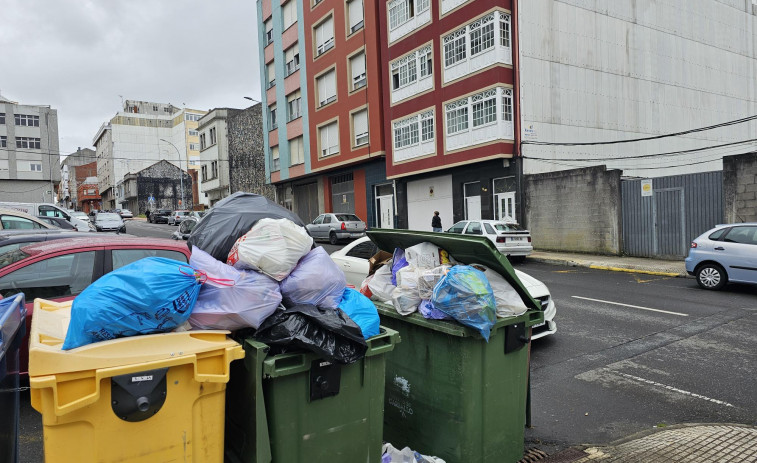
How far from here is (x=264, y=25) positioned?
124 ft

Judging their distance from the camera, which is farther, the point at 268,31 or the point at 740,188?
the point at 268,31

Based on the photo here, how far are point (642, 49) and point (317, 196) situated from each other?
21054mm

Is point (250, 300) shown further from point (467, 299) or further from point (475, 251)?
point (475, 251)

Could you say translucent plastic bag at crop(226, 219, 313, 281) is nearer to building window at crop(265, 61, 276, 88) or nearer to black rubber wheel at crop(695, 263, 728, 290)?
black rubber wheel at crop(695, 263, 728, 290)

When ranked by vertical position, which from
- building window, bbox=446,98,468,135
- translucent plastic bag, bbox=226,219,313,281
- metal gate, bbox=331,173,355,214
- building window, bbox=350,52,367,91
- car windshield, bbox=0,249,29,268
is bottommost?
car windshield, bbox=0,249,29,268

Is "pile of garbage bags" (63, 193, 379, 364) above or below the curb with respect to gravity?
above

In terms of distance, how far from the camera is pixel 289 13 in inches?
1346

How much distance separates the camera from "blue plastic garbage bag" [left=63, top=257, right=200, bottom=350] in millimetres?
2320

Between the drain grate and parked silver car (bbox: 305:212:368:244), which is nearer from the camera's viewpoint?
the drain grate

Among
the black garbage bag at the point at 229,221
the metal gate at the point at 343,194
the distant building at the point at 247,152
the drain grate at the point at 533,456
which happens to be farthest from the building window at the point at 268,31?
the drain grate at the point at 533,456

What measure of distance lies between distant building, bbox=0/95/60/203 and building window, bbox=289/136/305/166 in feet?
131

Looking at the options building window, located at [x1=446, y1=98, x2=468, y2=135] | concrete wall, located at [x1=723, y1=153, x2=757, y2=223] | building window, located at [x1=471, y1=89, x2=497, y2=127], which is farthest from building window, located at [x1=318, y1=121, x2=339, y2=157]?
concrete wall, located at [x1=723, y1=153, x2=757, y2=223]

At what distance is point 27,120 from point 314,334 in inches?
2812

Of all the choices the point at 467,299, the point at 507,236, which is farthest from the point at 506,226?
the point at 467,299
